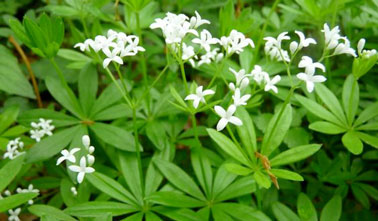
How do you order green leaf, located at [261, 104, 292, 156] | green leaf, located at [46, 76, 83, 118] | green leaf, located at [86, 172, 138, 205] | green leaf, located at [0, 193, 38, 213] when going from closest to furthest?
green leaf, located at [0, 193, 38, 213] < green leaf, located at [261, 104, 292, 156] < green leaf, located at [86, 172, 138, 205] < green leaf, located at [46, 76, 83, 118]

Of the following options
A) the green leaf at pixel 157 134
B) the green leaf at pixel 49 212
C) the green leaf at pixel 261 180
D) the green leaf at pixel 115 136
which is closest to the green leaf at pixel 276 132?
the green leaf at pixel 261 180

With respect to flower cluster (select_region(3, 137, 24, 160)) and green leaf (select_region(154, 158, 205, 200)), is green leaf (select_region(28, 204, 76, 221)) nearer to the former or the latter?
flower cluster (select_region(3, 137, 24, 160))

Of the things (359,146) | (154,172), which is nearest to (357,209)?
(359,146)

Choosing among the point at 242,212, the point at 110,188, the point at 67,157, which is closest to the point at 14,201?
the point at 67,157

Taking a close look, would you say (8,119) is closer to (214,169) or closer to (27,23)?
(27,23)

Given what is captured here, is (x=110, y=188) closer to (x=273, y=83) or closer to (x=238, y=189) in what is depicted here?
(x=238, y=189)

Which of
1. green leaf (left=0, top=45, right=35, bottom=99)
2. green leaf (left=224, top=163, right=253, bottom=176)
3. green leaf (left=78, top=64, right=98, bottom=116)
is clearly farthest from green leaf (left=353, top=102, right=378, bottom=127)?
green leaf (left=0, top=45, right=35, bottom=99)
